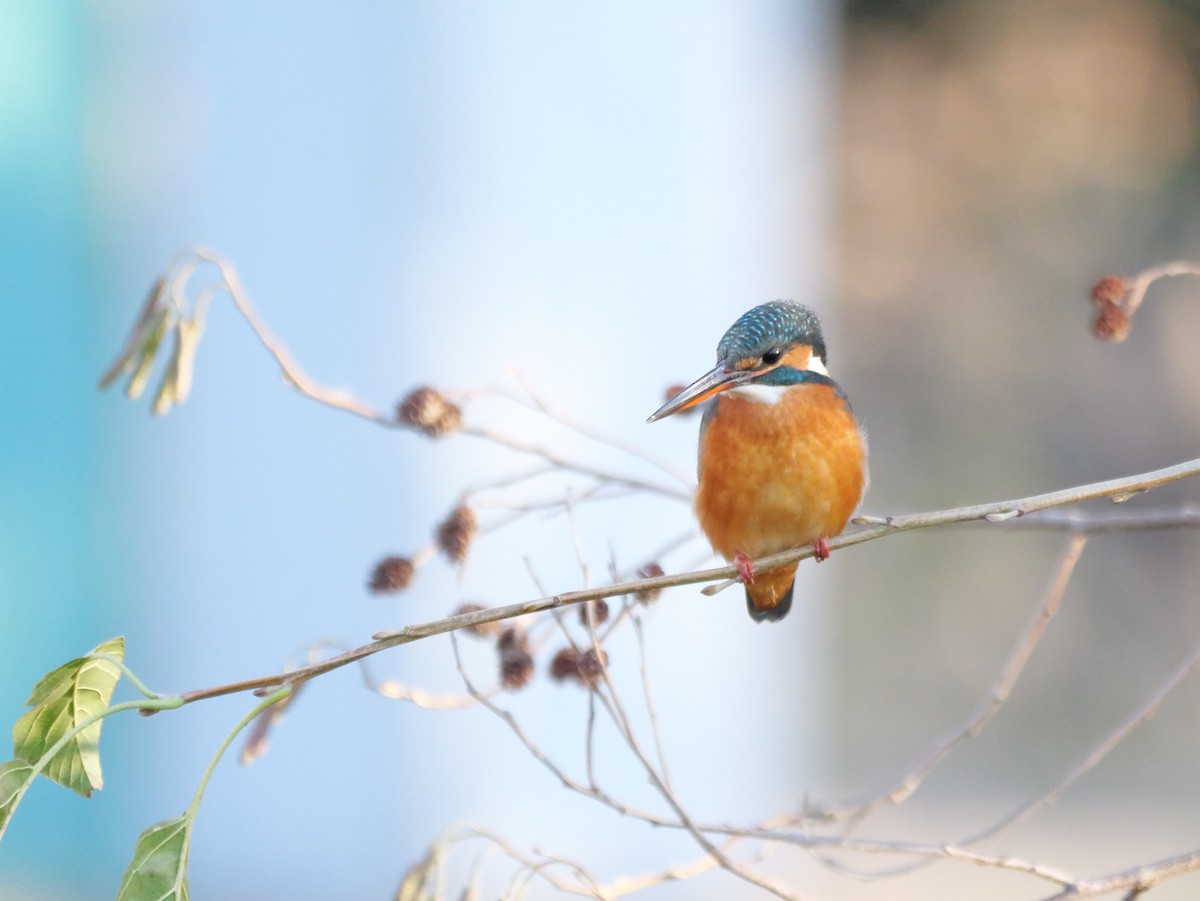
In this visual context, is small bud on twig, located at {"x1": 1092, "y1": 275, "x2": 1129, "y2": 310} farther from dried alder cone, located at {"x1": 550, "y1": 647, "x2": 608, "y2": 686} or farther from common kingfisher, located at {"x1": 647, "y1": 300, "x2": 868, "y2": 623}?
dried alder cone, located at {"x1": 550, "y1": 647, "x2": 608, "y2": 686}

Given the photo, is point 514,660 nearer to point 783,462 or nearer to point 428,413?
point 428,413

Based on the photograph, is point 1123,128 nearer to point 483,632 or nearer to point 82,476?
point 82,476

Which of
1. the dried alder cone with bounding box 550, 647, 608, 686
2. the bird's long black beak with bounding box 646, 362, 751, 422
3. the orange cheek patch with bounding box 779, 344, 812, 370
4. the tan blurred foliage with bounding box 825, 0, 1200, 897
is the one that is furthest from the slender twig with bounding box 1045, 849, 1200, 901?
the tan blurred foliage with bounding box 825, 0, 1200, 897

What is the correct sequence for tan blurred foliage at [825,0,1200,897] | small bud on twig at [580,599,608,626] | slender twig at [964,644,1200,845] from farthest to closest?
tan blurred foliage at [825,0,1200,897] < small bud on twig at [580,599,608,626] < slender twig at [964,644,1200,845]

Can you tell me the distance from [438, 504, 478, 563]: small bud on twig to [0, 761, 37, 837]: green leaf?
2.02ft

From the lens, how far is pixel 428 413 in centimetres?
145

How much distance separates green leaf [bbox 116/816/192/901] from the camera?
812 millimetres

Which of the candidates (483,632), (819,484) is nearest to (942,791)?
(819,484)

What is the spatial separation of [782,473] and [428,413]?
15.6 inches

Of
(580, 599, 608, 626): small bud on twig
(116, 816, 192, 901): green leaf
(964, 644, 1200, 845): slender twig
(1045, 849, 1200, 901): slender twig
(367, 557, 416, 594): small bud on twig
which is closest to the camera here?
(116, 816, 192, 901): green leaf

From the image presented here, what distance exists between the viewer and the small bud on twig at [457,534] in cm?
145

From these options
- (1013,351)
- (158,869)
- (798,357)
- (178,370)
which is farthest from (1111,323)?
(1013,351)

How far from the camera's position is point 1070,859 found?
4.24m

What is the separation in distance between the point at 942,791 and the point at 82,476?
9.77ft
